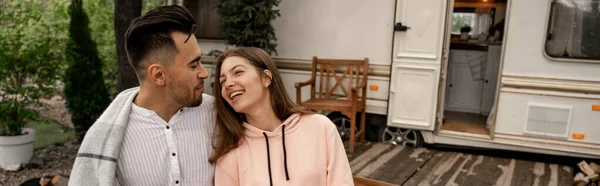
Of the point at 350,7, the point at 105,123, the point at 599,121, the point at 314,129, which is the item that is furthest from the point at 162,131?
the point at 599,121

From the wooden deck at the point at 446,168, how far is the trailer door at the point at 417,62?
41 centimetres

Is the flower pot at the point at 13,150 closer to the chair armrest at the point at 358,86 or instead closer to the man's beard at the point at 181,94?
the chair armrest at the point at 358,86

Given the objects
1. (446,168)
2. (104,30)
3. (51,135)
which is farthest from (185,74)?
(104,30)

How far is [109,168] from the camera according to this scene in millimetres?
1412

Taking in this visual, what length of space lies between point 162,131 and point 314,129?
1.98ft

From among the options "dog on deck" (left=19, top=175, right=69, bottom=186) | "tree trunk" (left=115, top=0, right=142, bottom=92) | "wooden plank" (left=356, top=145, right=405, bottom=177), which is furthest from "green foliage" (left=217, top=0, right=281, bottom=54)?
"dog on deck" (left=19, top=175, right=69, bottom=186)

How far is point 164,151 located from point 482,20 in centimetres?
755

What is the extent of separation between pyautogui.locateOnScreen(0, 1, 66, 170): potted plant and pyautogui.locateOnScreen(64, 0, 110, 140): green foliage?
797 millimetres

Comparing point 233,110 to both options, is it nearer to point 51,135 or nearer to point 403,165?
point 403,165

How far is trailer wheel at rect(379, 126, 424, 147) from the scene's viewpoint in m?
4.95

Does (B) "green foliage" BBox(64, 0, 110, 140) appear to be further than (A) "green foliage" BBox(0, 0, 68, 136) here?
Yes

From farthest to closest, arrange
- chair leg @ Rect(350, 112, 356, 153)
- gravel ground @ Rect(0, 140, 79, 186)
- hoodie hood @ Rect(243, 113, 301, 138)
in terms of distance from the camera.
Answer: gravel ground @ Rect(0, 140, 79, 186), chair leg @ Rect(350, 112, 356, 153), hoodie hood @ Rect(243, 113, 301, 138)

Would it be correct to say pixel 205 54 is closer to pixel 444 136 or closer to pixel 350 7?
pixel 350 7

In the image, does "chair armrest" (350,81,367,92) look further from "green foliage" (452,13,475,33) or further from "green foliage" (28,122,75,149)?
"green foliage" (28,122,75,149)
